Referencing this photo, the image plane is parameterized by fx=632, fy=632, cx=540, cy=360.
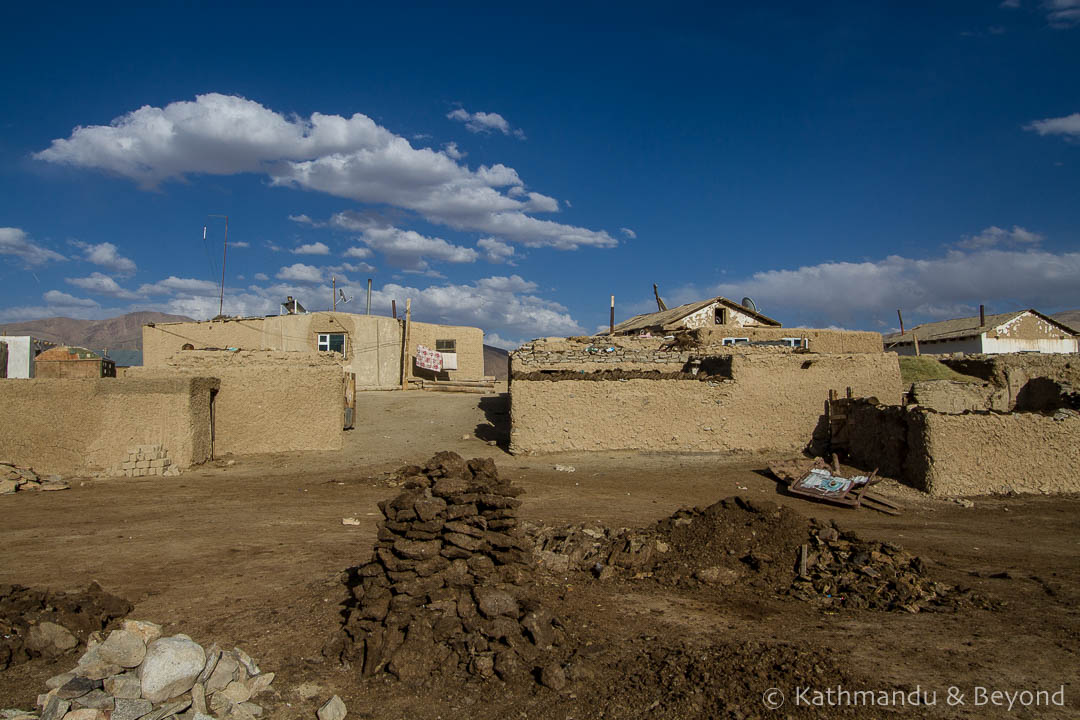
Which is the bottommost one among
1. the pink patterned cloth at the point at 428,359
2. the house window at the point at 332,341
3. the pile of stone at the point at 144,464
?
the pile of stone at the point at 144,464

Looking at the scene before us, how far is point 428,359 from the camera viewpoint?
2614 centimetres

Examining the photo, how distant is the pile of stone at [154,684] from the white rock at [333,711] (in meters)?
0.44

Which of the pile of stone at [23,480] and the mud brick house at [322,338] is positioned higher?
the mud brick house at [322,338]

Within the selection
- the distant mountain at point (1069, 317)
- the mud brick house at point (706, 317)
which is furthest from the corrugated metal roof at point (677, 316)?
the distant mountain at point (1069, 317)

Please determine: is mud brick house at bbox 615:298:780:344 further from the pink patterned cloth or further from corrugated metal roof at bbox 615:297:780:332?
the pink patterned cloth

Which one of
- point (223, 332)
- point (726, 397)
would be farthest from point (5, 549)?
point (223, 332)

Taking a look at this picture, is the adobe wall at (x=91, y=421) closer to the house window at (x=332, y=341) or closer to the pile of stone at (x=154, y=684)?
the pile of stone at (x=154, y=684)

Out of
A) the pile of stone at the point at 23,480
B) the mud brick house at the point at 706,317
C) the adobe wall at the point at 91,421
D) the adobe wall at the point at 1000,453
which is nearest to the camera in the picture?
the adobe wall at the point at 1000,453

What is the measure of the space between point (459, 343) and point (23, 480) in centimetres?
1685

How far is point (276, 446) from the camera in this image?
47.6 feet

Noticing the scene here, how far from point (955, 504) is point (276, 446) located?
13.6 m

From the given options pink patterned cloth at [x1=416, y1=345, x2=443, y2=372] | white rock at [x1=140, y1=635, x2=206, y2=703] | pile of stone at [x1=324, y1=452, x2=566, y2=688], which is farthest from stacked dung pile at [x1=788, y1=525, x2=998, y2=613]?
pink patterned cloth at [x1=416, y1=345, x2=443, y2=372]

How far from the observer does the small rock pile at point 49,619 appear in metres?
4.88

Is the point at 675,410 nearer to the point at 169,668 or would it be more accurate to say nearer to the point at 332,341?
the point at 169,668
